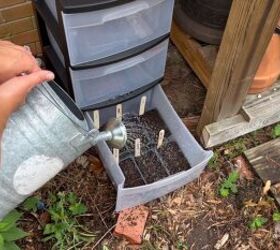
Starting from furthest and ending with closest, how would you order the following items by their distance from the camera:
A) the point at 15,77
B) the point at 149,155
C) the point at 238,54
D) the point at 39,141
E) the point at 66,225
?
the point at 149,155 → the point at 66,225 → the point at 238,54 → the point at 39,141 → the point at 15,77

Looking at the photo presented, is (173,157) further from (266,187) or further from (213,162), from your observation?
(266,187)

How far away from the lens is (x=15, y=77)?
1059mm

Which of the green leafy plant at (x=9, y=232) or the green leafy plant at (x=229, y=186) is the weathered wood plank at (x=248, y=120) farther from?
the green leafy plant at (x=9, y=232)

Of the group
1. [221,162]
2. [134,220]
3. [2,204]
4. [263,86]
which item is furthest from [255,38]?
[2,204]

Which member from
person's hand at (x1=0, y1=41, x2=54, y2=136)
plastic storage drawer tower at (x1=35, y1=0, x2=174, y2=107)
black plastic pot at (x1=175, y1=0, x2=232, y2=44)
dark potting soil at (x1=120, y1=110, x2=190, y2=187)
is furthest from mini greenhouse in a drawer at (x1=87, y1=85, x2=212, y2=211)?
person's hand at (x1=0, y1=41, x2=54, y2=136)

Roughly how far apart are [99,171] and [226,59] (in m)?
0.65

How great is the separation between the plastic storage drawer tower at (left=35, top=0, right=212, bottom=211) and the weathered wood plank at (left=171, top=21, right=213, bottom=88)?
9.7 inches

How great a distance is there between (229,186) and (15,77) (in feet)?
3.32

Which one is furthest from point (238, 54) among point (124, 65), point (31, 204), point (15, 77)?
point (31, 204)

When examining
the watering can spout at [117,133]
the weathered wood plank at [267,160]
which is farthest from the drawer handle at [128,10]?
the weathered wood plank at [267,160]

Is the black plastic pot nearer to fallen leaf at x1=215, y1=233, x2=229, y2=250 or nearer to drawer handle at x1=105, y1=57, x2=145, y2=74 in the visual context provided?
drawer handle at x1=105, y1=57, x2=145, y2=74

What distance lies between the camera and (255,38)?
1.46m

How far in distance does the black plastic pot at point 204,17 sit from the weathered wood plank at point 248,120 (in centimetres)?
31

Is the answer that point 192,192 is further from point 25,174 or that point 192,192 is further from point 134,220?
point 25,174
